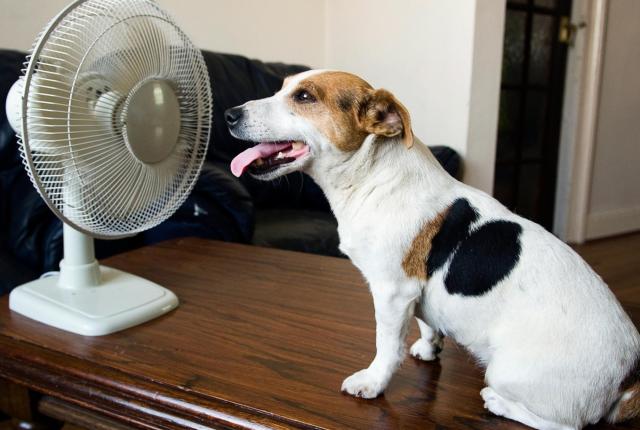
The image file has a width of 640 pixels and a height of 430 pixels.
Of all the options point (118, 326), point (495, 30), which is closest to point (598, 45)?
point (495, 30)

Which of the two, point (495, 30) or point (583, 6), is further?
point (583, 6)

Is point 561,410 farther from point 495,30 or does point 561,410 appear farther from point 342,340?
point 495,30

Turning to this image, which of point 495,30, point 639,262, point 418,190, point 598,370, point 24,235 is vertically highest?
point 495,30

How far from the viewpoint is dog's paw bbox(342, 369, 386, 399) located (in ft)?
2.54

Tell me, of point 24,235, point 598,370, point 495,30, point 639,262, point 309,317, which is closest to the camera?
point 598,370

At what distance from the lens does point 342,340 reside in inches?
37.1

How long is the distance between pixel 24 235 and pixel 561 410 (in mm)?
1393

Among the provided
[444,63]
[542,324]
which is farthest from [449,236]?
[444,63]

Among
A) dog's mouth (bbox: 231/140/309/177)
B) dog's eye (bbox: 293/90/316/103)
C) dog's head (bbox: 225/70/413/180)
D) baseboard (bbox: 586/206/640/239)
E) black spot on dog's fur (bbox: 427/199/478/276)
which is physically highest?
dog's eye (bbox: 293/90/316/103)

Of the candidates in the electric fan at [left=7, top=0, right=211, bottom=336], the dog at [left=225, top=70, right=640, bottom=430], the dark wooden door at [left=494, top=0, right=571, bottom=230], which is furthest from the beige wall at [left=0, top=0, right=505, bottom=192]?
the dog at [left=225, top=70, right=640, bottom=430]

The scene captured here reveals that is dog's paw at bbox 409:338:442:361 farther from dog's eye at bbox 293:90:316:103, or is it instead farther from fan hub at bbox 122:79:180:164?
fan hub at bbox 122:79:180:164

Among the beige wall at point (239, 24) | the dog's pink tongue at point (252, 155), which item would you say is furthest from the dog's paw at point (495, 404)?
the beige wall at point (239, 24)

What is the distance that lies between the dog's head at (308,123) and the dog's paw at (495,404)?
0.36m

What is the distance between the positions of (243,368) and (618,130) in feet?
11.2
